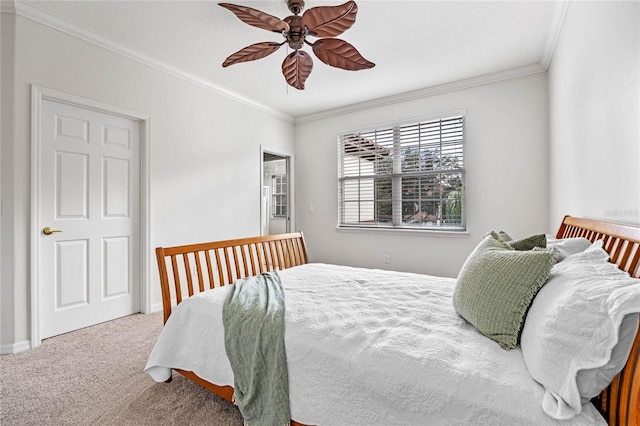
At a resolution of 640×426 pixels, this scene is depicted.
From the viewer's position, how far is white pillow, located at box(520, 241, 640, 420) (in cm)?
76

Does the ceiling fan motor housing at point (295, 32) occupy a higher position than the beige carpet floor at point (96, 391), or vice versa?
the ceiling fan motor housing at point (295, 32)

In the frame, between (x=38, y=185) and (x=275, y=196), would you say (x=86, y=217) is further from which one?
(x=275, y=196)

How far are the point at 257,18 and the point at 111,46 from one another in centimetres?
171

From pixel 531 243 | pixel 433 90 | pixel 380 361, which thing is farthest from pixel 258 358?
pixel 433 90

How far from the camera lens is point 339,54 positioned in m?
2.30

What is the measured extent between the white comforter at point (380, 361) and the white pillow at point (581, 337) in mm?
51

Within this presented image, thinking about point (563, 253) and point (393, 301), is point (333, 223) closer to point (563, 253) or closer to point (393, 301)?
point (393, 301)

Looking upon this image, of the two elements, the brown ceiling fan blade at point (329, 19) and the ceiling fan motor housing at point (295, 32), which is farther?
the ceiling fan motor housing at point (295, 32)

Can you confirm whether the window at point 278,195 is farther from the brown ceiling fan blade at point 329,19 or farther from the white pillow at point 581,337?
the white pillow at point 581,337

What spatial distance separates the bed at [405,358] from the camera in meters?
0.85

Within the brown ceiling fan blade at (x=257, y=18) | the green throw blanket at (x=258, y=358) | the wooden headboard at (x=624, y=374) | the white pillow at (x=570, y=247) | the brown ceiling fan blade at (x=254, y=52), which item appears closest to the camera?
the wooden headboard at (x=624, y=374)

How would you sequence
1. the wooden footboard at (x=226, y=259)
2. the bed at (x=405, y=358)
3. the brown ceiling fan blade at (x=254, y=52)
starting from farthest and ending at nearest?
the brown ceiling fan blade at (x=254, y=52)
the wooden footboard at (x=226, y=259)
the bed at (x=405, y=358)

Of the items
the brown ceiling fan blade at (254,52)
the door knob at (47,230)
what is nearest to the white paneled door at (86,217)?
the door knob at (47,230)

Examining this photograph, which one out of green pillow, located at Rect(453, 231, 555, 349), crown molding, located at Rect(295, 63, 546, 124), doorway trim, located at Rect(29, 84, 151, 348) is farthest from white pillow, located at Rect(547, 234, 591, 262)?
doorway trim, located at Rect(29, 84, 151, 348)
